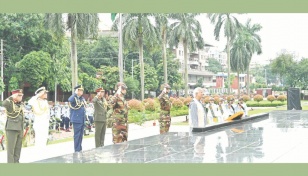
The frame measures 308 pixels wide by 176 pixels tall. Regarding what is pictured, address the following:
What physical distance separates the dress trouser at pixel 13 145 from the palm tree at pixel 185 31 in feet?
108

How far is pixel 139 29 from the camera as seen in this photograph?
3525 cm

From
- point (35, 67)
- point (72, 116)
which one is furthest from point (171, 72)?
point (72, 116)

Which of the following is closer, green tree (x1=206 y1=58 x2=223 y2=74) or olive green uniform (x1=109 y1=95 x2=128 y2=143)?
olive green uniform (x1=109 y1=95 x2=128 y2=143)

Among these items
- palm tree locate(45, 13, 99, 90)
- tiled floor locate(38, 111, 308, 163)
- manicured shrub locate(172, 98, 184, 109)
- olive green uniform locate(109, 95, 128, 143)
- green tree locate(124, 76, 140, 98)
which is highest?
palm tree locate(45, 13, 99, 90)

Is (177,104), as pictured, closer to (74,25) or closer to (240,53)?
(74,25)

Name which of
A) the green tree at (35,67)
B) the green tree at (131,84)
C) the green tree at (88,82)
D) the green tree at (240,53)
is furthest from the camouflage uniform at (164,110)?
the green tree at (240,53)

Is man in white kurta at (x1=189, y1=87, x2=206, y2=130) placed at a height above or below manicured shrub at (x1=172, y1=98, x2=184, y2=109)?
above

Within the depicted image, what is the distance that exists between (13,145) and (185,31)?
111 ft

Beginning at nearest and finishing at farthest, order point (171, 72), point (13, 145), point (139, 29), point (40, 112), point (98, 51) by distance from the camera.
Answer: point (13, 145) < point (40, 112) < point (139, 29) < point (98, 51) < point (171, 72)

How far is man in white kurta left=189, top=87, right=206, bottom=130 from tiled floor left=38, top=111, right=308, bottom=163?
536mm

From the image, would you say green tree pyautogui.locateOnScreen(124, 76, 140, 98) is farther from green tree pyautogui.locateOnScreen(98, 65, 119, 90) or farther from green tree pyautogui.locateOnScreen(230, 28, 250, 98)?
green tree pyautogui.locateOnScreen(230, 28, 250, 98)

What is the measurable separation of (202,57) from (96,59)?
50752mm

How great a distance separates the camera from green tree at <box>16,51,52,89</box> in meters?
39.2

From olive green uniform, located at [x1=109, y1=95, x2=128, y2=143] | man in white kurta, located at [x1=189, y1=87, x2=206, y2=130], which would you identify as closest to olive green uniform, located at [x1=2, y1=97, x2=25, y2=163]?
olive green uniform, located at [x1=109, y1=95, x2=128, y2=143]
